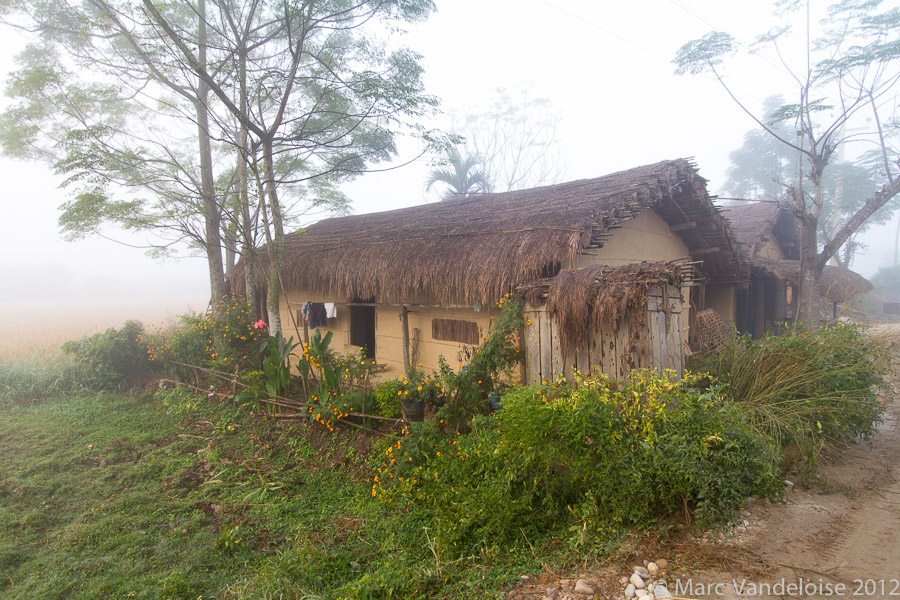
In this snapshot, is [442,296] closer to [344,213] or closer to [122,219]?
[122,219]

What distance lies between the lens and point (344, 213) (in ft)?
47.8

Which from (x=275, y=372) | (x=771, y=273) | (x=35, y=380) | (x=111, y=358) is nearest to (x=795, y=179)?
(x=771, y=273)

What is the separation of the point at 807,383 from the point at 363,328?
6.93m

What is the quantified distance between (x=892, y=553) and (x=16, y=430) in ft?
31.8

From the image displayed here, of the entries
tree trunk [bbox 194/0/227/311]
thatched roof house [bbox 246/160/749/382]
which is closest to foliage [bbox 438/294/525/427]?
thatched roof house [bbox 246/160/749/382]

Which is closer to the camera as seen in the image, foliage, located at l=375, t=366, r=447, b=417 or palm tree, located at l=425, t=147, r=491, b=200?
foliage, located at l=375, t=366, r=447, b=417

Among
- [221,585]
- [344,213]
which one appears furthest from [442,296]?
[344,213]

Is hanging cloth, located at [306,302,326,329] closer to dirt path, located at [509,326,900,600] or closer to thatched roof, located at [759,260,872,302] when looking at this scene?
dirt path, located at [509,326,900,600]

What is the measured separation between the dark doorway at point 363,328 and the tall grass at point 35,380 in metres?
5.01

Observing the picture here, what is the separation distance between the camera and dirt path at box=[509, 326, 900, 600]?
7.92ft

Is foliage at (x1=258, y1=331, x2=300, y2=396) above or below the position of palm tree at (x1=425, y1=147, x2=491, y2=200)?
below

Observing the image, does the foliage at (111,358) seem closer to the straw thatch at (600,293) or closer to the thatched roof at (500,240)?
the thatched roof at (500,240)

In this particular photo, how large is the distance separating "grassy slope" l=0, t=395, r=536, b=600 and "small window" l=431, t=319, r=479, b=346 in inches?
80.2

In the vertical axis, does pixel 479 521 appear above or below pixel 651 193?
below
